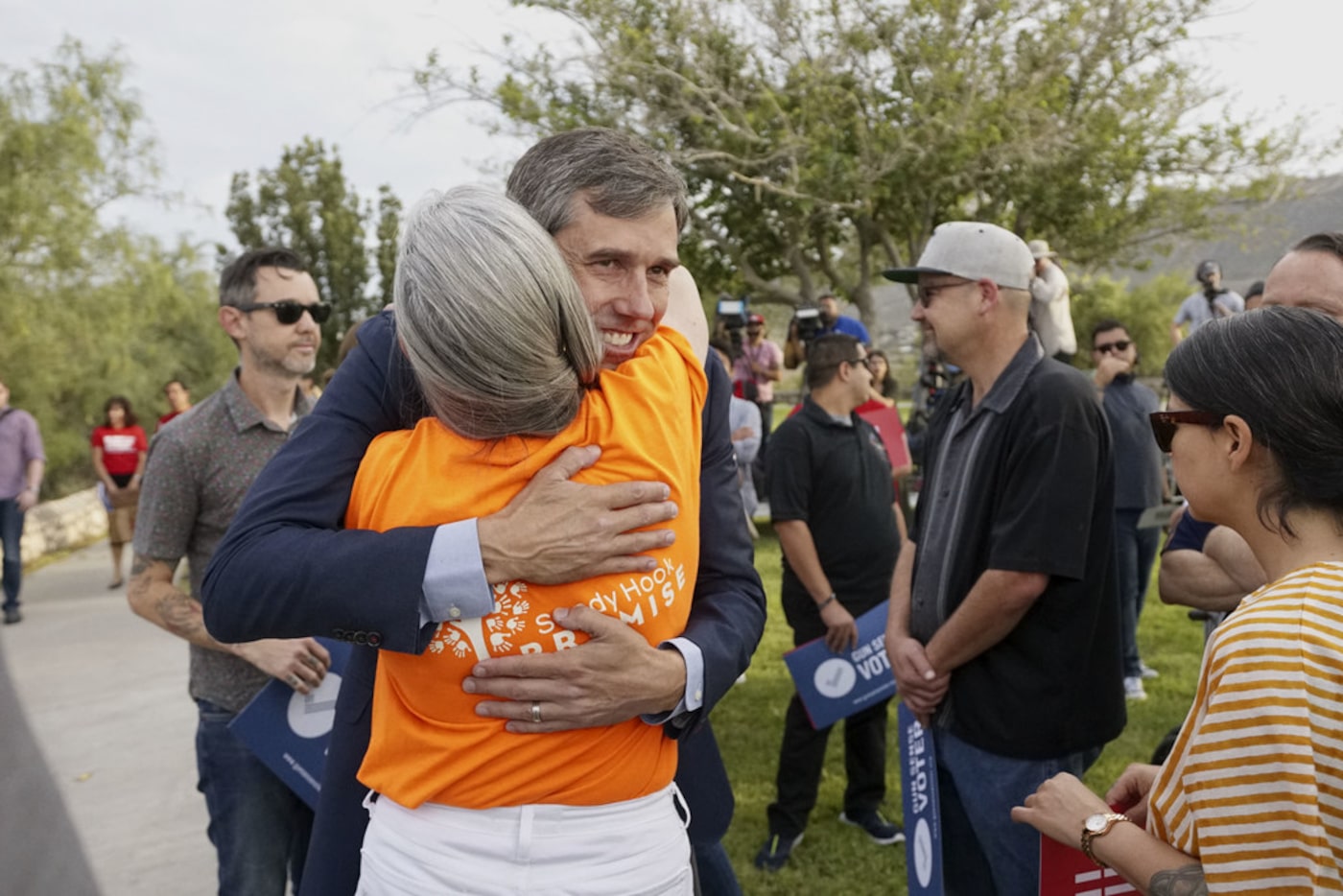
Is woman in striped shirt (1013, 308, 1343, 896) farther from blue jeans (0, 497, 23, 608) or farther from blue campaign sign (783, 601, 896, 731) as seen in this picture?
blue jeans (0, 497, 23, 608)

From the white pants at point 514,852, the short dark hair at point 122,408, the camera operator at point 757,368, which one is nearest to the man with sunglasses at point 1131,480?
the camera operator at point 757,368

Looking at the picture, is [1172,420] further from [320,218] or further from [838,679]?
[320,218]

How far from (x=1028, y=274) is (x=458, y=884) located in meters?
2.27

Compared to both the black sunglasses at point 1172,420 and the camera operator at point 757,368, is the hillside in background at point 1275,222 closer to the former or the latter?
the camera operator at point 757,368

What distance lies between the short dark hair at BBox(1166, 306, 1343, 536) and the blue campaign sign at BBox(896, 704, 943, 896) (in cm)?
147

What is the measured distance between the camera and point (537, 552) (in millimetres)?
1289

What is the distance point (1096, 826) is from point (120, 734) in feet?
20.7

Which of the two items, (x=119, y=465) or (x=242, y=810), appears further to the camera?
(x=119, y=465)

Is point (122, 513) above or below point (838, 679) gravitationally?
below

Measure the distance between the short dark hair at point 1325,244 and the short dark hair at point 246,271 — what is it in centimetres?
284

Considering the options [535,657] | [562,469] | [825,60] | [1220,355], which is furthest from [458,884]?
[825,60]

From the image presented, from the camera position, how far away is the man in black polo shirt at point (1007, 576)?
2555mm

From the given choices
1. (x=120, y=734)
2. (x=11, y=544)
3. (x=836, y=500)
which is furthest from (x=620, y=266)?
(x=11, y=544)

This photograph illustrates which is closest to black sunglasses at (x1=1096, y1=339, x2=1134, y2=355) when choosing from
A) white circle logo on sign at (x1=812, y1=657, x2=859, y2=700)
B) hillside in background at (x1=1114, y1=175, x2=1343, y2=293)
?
white circle logo on sign at (x1=812, y1=657, x2=859, y2=700)
